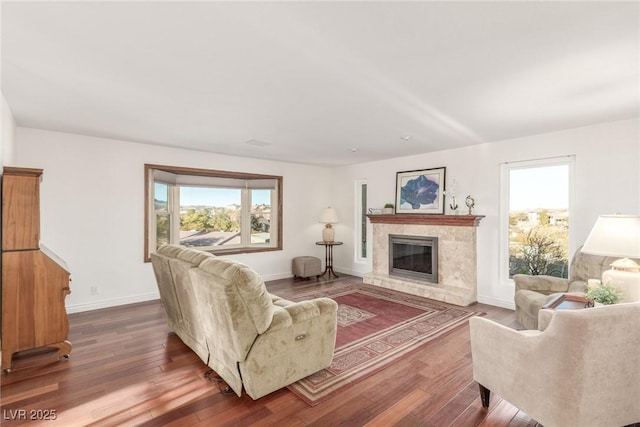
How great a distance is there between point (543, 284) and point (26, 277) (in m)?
5.30

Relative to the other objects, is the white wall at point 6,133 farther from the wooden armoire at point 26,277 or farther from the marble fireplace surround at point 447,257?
the marble fireplace surround at point 447,257

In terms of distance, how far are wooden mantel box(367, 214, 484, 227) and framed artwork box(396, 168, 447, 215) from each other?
20cm

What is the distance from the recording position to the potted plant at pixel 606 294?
7.25ft

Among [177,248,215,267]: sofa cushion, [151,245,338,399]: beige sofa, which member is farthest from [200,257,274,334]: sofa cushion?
[177,248,215,267]: sofa cushion

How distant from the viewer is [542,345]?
1704 millimetres

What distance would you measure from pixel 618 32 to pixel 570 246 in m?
3.07

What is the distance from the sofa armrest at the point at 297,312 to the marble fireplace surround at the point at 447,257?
2930 mm

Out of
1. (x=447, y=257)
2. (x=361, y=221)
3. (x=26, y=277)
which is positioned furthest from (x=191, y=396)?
(x=361, y=221)

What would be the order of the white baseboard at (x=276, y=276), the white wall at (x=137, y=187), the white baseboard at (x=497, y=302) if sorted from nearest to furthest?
Result: the white wall at (x=137, y=187)
the white baseboard at (x=497, y=302)
the white baseboard at (x=276, y=276)

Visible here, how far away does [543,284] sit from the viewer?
357 centimetres

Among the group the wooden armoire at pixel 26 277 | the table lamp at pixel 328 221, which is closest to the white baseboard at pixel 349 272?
the table lamp at pixel 328 221

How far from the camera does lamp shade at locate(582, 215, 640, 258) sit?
7.11 ft

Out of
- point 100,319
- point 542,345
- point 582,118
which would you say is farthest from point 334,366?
point 582,118

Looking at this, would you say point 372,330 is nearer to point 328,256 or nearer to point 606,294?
point 606,294
